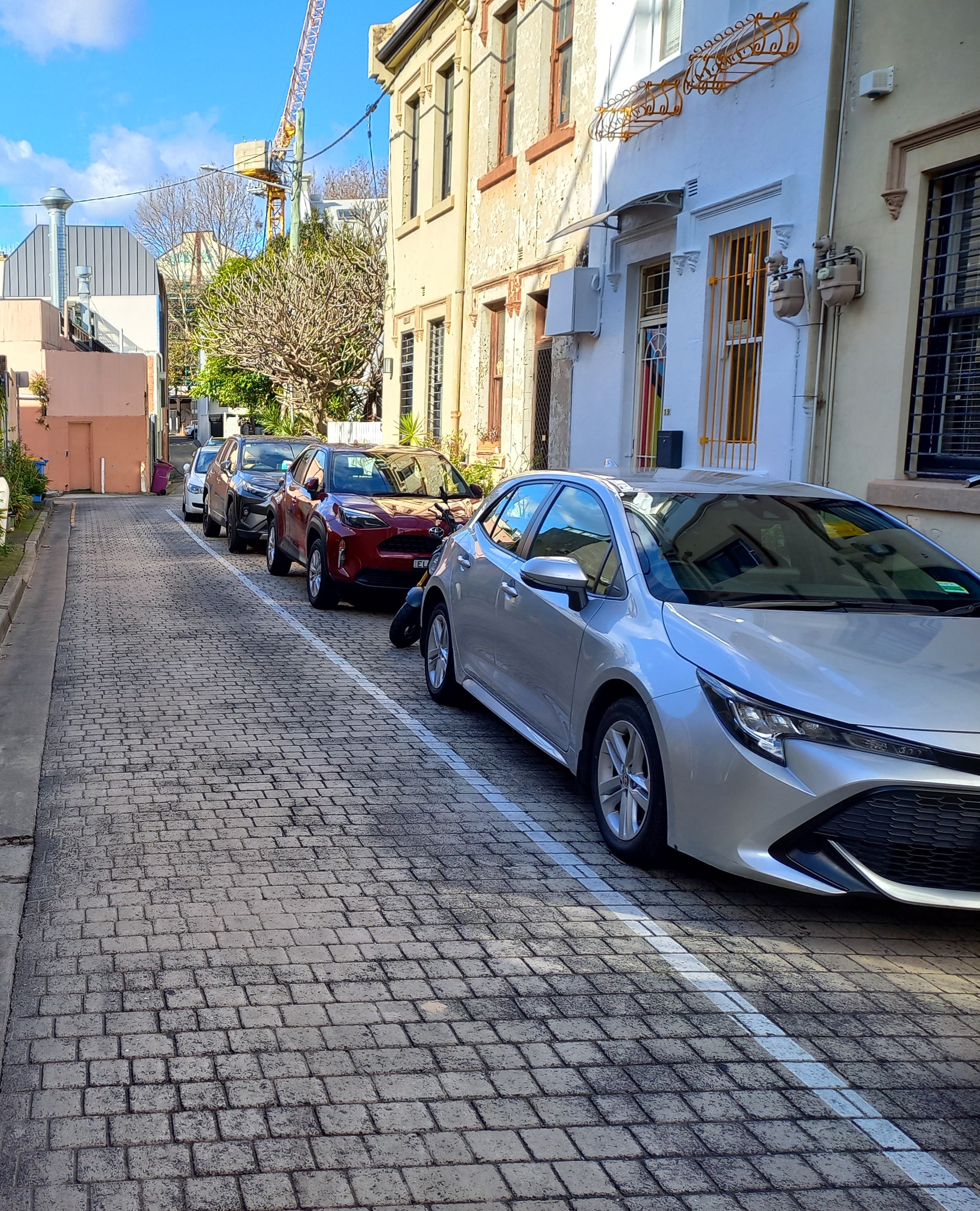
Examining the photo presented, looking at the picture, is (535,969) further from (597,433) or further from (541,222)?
(541,222)

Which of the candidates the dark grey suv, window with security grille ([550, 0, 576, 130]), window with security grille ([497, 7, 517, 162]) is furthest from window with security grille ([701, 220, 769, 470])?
window with security grille ([497, 7, 517, 162])

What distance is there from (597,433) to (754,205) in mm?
4149

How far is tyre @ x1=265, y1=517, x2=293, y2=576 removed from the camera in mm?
14945

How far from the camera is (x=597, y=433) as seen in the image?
49.0ft

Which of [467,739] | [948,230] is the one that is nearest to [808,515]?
[467,739]

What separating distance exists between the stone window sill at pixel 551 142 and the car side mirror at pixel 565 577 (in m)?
11.3

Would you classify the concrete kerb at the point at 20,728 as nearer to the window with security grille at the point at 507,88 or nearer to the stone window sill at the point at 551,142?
the stone window sill at the point at 551,142

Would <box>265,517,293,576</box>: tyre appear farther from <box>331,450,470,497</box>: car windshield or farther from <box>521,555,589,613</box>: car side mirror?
<box>521,555,589,613</box>: car side mirror

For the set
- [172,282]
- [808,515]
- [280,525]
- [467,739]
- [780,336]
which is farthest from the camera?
[172,282]

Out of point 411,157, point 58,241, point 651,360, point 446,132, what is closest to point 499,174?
point 446,132

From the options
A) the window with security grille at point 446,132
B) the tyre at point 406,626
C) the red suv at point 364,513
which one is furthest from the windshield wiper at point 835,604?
the window with security grille at point 446,132

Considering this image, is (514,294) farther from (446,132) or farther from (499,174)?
(446,132)

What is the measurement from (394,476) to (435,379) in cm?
938

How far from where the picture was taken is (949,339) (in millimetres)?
8961
